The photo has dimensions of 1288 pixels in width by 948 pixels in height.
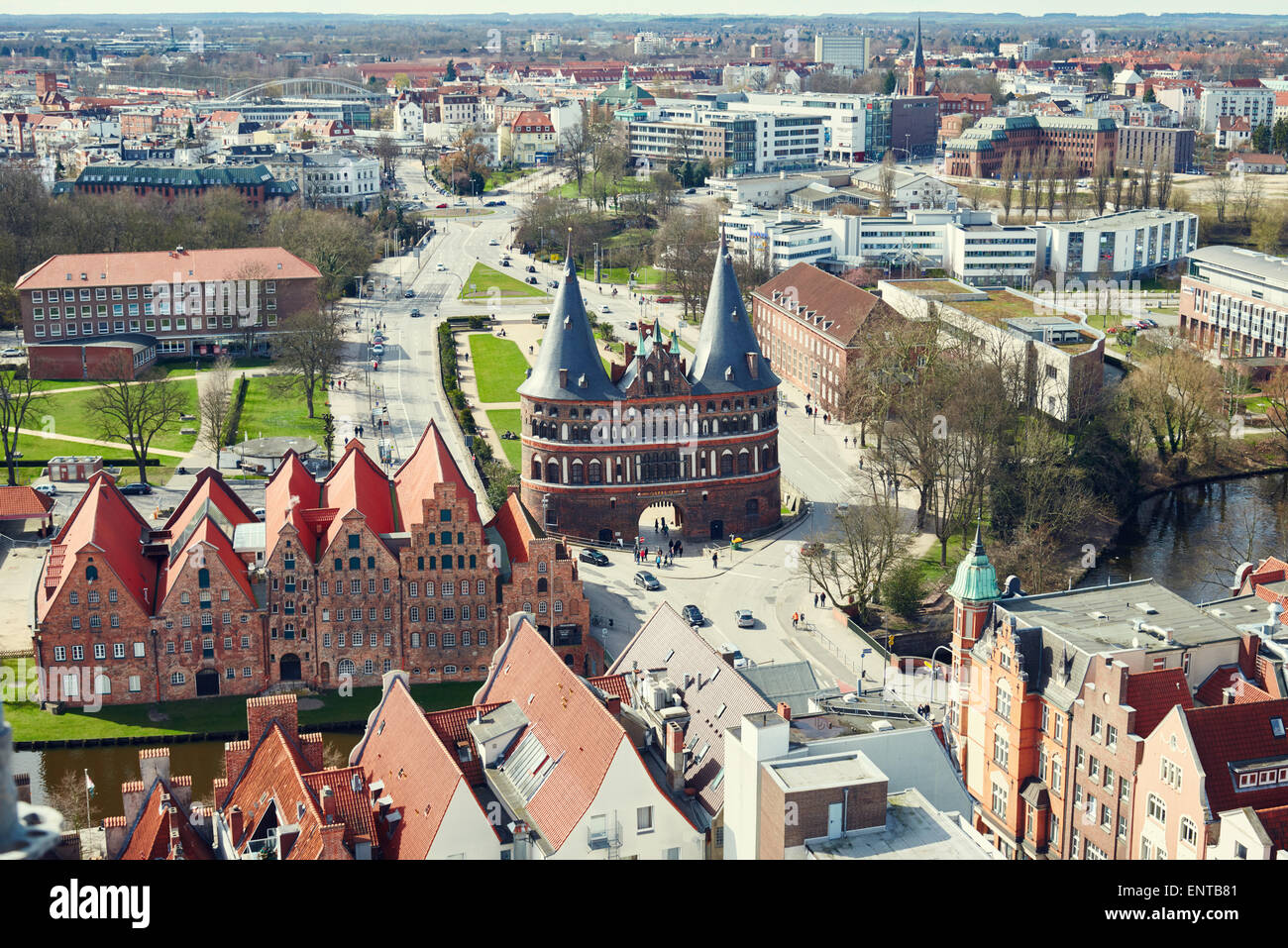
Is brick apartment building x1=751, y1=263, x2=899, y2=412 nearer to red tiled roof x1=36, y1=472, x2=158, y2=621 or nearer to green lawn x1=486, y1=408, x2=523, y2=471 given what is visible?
green lawn x1=486, y1=408, x2=523, y2=471

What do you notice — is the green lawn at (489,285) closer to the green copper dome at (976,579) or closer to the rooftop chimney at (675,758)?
the green copper dome at (976,579)

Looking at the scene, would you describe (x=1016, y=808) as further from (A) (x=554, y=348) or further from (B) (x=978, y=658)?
(A) (x=554, y=348)

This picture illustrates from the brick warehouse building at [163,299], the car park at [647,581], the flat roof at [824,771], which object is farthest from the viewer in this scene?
the brick warehouse building at [163,299]

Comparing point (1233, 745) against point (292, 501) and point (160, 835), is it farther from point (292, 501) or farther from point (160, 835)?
point (292, 501)

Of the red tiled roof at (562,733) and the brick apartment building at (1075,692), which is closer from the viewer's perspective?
the red tiled roof at (562,733)

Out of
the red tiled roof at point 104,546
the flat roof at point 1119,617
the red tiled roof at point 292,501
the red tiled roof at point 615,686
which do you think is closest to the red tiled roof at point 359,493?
the red tiled roof at point 292,501
